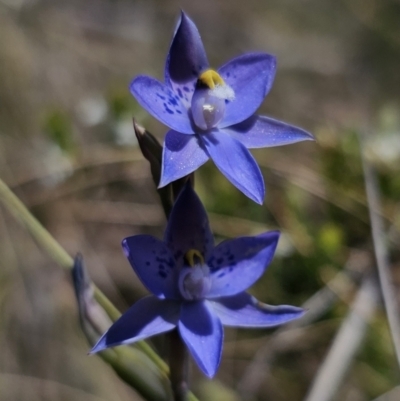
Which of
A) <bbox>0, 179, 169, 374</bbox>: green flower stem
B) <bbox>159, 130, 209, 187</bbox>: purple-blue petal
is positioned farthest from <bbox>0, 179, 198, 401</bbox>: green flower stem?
<bbox>159, 130, 209, 187</bbox>: purple-blue petal

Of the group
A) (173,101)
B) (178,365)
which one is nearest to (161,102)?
(173,101)

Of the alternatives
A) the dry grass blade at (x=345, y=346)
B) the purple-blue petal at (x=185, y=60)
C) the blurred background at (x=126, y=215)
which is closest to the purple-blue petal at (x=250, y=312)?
the purple-blue petal at (x=185, y=60)

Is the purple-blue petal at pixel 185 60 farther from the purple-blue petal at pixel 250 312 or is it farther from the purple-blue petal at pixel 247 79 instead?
the purple-blue petal at pixel 250 312

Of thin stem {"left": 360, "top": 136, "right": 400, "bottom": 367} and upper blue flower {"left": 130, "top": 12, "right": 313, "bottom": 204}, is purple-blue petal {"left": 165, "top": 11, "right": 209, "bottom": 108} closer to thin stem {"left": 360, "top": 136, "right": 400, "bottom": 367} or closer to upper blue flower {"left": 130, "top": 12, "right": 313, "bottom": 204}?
upper blue flower {"left": 130, "top": 12, "right": 313, "bottom": 204}

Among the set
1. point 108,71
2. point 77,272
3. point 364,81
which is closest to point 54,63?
point 108,71

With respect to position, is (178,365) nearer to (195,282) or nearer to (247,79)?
(195,282)

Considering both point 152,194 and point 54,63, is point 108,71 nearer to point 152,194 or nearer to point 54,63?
point 54,63

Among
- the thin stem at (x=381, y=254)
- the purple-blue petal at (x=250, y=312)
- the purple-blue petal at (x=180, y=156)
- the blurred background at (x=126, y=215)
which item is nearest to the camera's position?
the purple-blue petal at (x=180, y=156)
